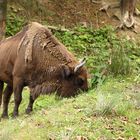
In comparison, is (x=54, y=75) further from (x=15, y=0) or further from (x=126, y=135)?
(x=15, y=0)

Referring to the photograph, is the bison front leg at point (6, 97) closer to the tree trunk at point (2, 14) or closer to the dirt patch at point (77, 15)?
the tree trunk at point (2, 14)

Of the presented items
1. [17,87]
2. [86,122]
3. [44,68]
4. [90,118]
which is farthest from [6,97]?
[86,122]

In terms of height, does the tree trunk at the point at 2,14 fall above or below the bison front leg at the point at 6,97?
above

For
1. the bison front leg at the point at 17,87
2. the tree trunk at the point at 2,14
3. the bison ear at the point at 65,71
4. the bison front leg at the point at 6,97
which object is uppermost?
the tree trunk at the point at 2,14

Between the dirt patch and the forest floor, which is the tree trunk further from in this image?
the forest floor

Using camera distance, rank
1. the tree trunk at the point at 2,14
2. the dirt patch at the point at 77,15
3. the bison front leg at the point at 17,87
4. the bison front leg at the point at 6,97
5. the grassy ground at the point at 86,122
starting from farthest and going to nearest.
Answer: the dirt patch at the point at 77,15 → the tree trunk at the point at 2,14 → the bison front leg at the point at 6,97 → the bison front leg at the point at 17,87 → the grassy ground at the point at 86,122

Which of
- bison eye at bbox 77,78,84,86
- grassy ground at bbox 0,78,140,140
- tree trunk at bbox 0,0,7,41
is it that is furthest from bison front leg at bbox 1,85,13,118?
tree trunk at bbox 0,0,7,41

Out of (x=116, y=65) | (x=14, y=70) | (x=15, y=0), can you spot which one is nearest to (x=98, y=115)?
(x=14, y=70)

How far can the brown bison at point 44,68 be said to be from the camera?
10359 mm

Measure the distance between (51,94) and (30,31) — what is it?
1.44 metres

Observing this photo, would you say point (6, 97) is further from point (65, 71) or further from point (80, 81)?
point (80, 81)

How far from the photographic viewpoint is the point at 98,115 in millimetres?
7914

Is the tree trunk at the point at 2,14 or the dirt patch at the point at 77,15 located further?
the dirt patch at the point at 77,15

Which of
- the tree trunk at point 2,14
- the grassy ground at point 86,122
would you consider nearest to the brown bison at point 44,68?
the grassy ground at point 86,122
